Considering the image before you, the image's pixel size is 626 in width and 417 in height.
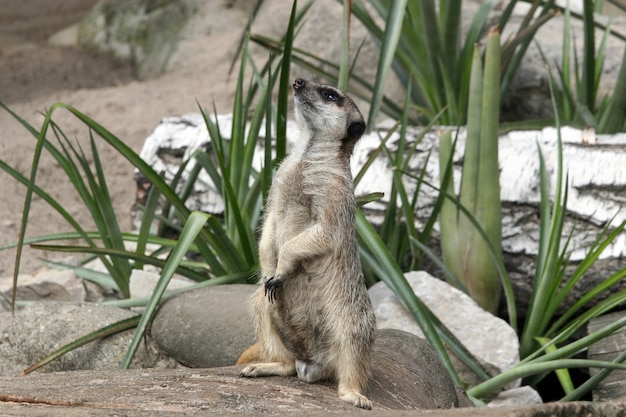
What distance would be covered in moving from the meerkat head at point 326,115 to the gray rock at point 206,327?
33.2 inches

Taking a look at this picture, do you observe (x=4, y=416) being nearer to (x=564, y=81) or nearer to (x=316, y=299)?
(x=316, y=299)

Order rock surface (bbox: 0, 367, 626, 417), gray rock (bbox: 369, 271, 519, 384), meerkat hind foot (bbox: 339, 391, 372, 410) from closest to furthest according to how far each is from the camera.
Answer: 1. rock surface (bbox: 0, 367, 626, 417)
2. meerkat hind foot (bbox: 339, 391, 372, 410)
3. gray rock (bbox: 369, 271, 519, 384)

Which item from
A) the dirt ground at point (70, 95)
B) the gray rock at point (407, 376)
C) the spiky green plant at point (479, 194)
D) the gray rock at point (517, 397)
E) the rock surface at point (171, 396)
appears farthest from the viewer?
the dirt ground at point (70, 95)

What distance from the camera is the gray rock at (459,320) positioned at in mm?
3363

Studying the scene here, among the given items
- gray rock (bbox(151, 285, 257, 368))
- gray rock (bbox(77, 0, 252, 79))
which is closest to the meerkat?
gray rock (bbox(151, 285, 257, 368))

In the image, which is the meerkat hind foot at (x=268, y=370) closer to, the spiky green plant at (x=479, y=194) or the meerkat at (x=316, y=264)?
the meerkat at (x=316, y=264)

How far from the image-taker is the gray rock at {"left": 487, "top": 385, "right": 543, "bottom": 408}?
3.24 meters

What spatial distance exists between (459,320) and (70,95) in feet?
13.5

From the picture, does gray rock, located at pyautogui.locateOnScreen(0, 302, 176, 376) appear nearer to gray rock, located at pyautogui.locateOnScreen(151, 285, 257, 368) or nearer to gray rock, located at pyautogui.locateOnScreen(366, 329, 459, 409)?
gray rock, located at pyautogui.locateOnScreen(151, 285, 257, 368)

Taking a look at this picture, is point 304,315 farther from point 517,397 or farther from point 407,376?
point 517,397

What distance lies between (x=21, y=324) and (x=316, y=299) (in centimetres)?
132

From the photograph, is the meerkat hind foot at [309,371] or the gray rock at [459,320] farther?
the gray rock at [459,320]

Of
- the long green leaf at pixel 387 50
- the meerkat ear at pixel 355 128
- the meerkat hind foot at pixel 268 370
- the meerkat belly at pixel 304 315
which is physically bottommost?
the meerkat hind foot at pixel 268 370

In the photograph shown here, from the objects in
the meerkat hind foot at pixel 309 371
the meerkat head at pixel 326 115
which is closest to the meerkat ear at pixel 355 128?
the meerkat head at pixel 326 115
